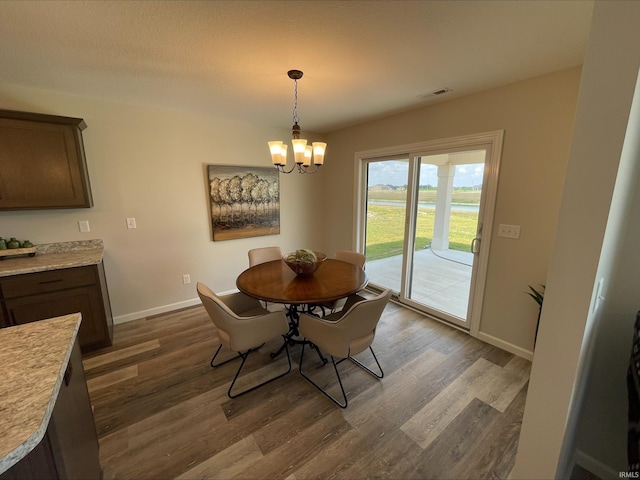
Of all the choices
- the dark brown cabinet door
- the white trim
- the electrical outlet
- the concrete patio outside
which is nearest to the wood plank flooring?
the dark brown cabinet door

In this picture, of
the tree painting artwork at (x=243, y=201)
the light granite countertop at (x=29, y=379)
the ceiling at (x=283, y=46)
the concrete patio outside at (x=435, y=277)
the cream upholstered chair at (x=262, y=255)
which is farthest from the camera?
the tree painting artwork at (x=243, y=201)

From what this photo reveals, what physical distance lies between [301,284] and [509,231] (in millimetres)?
2008

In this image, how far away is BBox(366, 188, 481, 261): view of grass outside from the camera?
279 centimetres

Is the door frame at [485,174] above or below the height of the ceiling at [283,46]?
below

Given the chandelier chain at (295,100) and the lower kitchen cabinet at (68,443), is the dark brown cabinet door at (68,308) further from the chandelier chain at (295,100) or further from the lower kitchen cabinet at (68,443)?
the chandelier chain at (295,100)

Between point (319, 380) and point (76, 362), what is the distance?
1587mm

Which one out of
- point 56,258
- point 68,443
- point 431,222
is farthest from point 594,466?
point 56,258

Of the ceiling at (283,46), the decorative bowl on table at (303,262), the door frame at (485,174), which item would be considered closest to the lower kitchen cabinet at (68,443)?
the decorative bowl on table at (303,262)

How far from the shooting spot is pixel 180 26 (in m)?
1.48

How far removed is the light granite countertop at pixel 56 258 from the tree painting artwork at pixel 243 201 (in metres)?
1.29

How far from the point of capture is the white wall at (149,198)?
2553mm

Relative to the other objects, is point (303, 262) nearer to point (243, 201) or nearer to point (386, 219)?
point (243, 201)

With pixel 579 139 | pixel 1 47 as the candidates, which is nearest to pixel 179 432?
pixel 579 139

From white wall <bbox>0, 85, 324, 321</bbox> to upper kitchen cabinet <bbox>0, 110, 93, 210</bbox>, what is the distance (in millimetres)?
285
